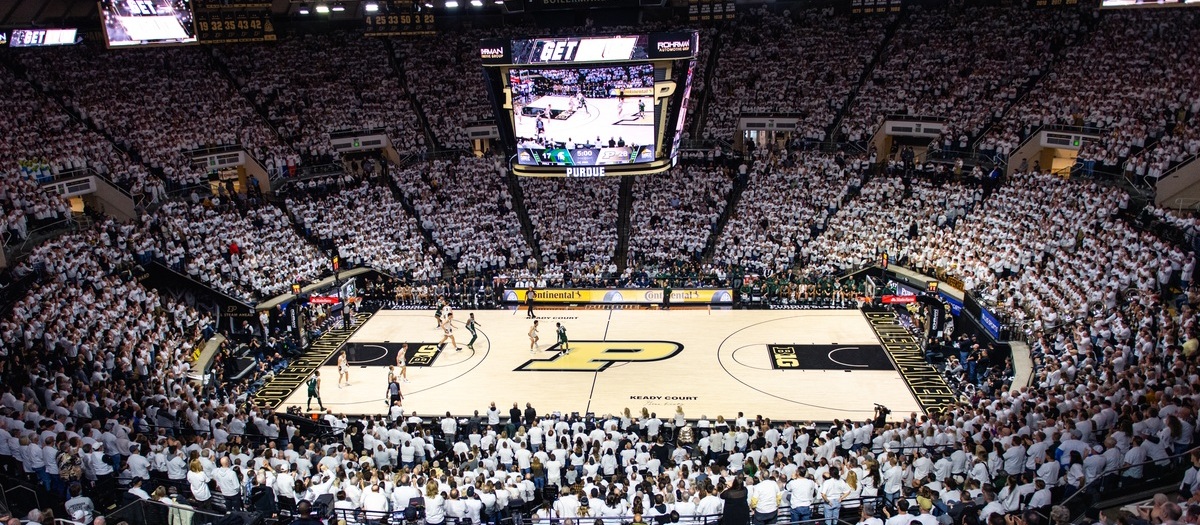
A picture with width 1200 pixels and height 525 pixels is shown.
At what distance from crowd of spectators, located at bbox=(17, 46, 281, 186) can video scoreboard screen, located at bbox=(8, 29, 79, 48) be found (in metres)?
0.53

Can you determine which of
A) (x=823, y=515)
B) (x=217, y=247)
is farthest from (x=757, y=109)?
(x=823, y=515)

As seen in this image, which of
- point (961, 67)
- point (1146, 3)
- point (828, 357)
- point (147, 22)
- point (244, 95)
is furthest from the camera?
point (244, 95)

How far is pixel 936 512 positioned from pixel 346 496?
10543 millimetres

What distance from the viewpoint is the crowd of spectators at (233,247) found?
32.0 m

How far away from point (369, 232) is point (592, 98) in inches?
500

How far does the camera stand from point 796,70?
46719 mm

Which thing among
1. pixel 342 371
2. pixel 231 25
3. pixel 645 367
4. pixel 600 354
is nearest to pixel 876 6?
pixel 600 354

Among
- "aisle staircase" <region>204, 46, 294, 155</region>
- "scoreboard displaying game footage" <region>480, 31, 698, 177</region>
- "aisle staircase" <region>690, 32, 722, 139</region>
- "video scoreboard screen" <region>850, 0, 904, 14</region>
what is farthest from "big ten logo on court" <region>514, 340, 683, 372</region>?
"video scoreboard screen" <region>850, 0, 904, 14</region>

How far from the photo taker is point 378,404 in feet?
86.8

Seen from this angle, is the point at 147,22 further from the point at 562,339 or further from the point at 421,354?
the point at 562,339

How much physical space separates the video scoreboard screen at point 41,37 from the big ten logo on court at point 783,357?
3766cm

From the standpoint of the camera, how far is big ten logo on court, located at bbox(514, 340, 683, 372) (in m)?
29.1

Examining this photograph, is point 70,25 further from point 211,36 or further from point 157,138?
point 157,138

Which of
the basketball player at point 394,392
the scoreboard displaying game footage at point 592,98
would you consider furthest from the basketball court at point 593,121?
the basketball player at point 394,392
